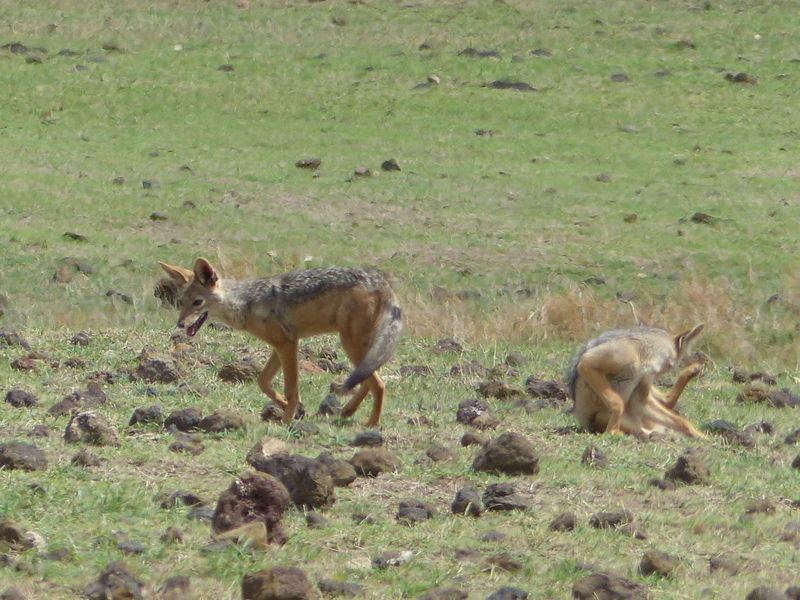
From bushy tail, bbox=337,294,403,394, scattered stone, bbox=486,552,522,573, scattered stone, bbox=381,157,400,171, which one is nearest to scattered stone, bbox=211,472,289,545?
scattered stone, bbox=486,552,522,573

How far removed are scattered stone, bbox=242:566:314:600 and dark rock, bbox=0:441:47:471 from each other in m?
1.93

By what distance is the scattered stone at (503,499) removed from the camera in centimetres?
623

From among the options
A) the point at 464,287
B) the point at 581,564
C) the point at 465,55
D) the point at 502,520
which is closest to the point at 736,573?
the point at 581,564

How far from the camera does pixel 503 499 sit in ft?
20.5

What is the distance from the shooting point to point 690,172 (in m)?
22.5

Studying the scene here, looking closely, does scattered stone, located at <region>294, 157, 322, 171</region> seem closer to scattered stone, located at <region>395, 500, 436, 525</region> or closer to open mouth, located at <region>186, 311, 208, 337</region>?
open mouth, located at <region>186, 311, 208, 337</region>

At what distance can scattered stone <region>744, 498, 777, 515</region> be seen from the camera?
6.41 meters

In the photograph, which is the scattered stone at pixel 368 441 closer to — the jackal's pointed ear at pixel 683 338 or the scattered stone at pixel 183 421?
the scattered stone at pixel 183 421

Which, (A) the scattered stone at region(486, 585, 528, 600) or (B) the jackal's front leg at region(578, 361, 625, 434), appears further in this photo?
(B) the jackal's front leg at region(578, 361, 625, 434)

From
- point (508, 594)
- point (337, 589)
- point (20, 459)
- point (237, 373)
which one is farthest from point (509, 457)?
point (237, 373)

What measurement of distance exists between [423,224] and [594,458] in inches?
467

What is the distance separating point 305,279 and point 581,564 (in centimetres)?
442

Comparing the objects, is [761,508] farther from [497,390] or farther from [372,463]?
[497,390]

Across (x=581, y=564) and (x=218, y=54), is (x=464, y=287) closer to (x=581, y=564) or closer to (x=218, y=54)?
→ (x=581, y=564)
